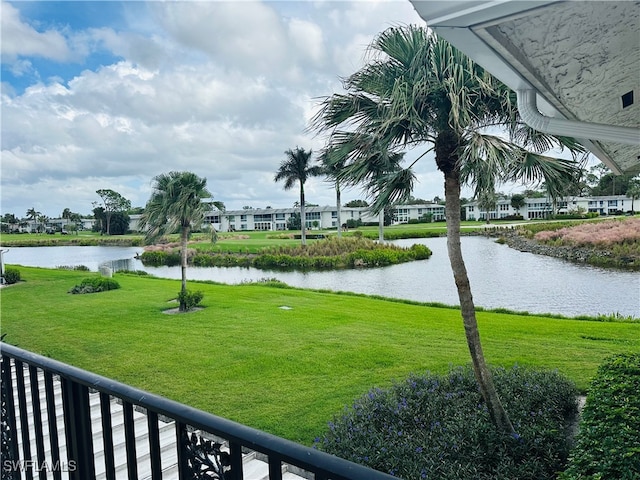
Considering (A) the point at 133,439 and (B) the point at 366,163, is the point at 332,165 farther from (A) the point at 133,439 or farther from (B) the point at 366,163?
(A) the point at 133,439

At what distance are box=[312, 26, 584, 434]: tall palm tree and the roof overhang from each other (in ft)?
2.94

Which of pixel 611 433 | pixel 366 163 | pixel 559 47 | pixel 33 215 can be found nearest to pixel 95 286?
pixel 366 163

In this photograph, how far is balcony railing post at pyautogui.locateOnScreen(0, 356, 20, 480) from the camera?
176 centimetres

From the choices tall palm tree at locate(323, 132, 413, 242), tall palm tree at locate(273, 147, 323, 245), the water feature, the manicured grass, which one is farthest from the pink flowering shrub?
tall palm tree at locate(323, 132, 413, 242)

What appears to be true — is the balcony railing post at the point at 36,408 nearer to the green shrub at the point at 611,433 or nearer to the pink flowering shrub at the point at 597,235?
the green shrub at the point at 611,433

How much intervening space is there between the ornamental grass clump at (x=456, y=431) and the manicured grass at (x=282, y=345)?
0.73m

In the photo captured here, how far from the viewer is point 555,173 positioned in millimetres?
3785

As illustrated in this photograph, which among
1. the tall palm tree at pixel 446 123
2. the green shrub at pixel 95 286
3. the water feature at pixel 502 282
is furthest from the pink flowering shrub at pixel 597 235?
the green shrub at pixel 95 286

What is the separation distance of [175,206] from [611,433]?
31.4 feet

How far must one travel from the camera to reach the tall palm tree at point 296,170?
2844 centimetres

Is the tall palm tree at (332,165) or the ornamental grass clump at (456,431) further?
the tall palm tree at (332,165)

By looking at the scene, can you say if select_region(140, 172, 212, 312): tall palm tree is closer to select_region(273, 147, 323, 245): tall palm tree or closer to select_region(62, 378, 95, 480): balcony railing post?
select_region(62, 378, 95, 480): balcony railing post

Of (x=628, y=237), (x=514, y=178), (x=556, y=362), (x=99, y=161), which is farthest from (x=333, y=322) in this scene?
(x=628, y=237)

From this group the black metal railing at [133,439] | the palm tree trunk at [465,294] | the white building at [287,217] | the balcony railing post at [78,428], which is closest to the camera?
the black metal railing at [133,439]
